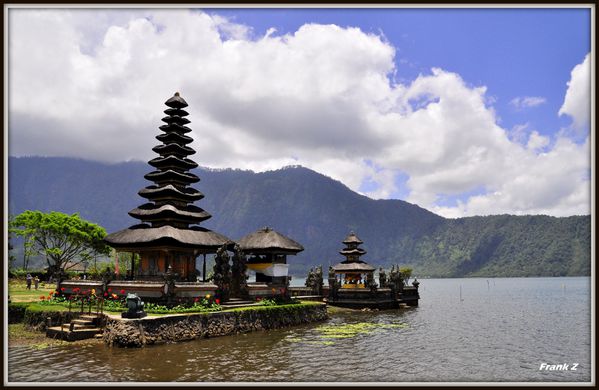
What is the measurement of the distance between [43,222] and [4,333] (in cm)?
5346

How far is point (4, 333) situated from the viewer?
11.8 m

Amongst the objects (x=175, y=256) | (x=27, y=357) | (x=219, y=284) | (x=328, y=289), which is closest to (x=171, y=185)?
(x=175, y=256)

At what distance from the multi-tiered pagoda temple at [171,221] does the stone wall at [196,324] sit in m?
4.81

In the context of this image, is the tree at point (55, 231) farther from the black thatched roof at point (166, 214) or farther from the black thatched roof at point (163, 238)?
the black thatched roof at point (163, 238)

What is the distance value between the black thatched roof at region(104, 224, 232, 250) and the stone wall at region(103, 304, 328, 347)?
6501mm

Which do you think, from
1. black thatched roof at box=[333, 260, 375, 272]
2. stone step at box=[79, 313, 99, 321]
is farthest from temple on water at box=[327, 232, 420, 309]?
stone step at box=[79, 313, 99, 321]

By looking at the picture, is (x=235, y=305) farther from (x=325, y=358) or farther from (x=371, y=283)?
(x=371, y=283)

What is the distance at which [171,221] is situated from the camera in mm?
37219

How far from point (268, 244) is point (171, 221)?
10.3 meters

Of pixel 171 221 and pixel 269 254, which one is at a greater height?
pixel 171 221

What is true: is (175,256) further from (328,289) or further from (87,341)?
(328,289)

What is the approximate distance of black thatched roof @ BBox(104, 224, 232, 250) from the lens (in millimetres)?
33625

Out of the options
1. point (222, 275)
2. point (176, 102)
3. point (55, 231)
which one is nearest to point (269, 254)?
point (222, 275)

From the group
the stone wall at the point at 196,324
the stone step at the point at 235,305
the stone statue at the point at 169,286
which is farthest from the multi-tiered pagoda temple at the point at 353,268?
the stone statue at the point at 169,286
